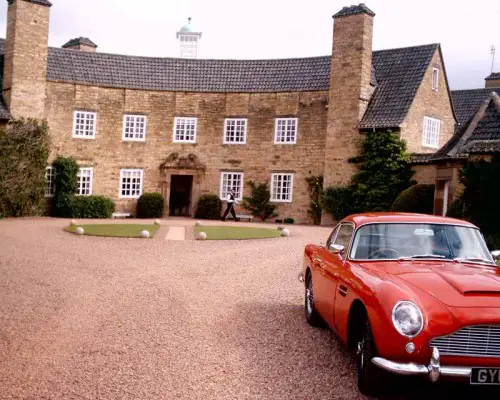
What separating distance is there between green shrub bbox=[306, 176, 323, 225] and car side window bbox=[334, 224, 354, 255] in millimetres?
22319

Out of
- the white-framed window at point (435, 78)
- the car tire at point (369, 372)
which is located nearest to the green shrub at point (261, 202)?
the white-framed window at point (435, 78)

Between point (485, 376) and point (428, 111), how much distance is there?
2671 centimetres

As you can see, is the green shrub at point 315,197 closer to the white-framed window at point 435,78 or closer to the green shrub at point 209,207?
the green shrub at point 209,207

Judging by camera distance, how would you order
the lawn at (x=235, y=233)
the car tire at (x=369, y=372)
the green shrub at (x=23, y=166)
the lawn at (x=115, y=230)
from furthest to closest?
the green shrub at (x=23, y=166) → the lawn at (x=235, y=233) → the lawn at (x=115, y=230) → the car tire at (x=369, y=372)

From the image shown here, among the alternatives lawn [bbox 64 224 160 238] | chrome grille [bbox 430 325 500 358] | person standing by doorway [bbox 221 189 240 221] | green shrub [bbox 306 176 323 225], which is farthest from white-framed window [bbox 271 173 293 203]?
chrome grille [bbox 430 325 500 358]

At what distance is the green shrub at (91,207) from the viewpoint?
1195 inches

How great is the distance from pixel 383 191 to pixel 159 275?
1632 centimetres

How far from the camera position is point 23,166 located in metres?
28.3

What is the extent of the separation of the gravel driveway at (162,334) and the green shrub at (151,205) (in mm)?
16554

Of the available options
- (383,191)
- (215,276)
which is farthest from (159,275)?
(383,191)

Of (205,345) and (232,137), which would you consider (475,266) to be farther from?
(232,137)

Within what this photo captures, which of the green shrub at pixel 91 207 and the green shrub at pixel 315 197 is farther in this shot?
the green shrub at pixel 91 207

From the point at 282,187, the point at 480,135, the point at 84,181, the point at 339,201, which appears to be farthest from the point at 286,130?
the point at 480,135

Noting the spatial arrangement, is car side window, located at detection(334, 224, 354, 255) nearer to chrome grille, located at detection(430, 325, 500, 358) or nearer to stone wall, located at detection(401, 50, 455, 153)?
chrome grille, located at detection(430, 325, 500, 358)
